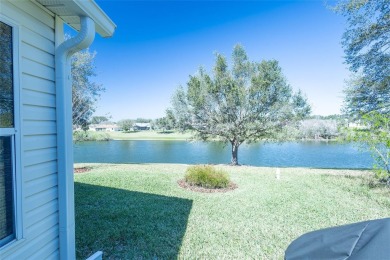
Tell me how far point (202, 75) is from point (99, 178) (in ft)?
32.7

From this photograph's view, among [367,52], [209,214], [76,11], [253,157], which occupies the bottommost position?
[253,157]

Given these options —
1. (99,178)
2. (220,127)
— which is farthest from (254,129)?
(99,178)

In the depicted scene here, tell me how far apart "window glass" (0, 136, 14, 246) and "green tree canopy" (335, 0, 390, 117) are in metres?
11.7

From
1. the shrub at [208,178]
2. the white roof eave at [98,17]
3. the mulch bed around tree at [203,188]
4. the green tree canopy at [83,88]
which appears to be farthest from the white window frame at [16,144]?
the green tree canopy at [83,88]

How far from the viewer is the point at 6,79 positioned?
78.9 inches

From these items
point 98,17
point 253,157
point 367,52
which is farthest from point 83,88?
point 253,157

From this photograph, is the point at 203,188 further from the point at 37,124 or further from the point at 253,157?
the point at 253,157

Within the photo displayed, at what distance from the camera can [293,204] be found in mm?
6562

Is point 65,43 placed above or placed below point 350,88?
below

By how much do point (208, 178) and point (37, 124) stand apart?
6496mm

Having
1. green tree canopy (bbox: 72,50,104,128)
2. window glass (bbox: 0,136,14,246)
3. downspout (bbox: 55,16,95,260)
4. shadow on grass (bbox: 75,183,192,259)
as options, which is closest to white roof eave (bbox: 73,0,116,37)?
downspout (bbox: 55,16,95,260)

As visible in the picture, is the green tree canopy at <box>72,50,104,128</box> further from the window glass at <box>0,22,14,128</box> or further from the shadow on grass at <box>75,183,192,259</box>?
the window glass at <box>0,22,14,128</box>

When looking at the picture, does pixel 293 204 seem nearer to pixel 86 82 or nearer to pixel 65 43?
pixel 65 43

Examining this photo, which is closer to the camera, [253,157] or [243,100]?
[243,100]
